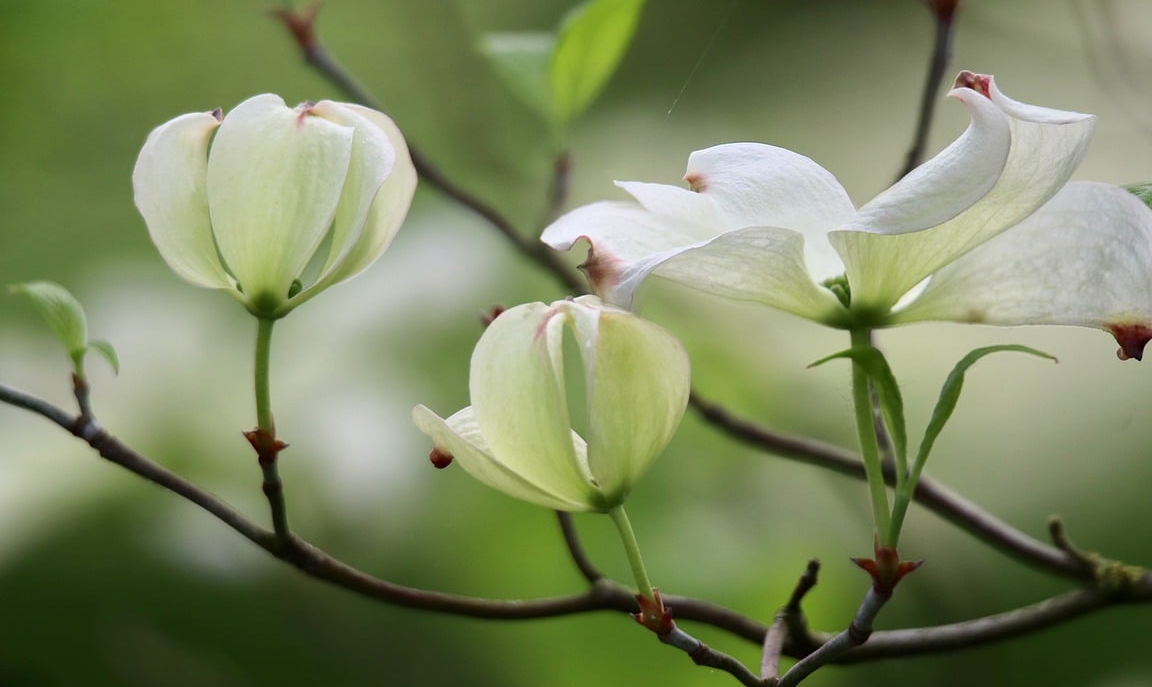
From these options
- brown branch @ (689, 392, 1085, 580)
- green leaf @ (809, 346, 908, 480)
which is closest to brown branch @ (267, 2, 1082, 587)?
brown branch @ (689, 392, 1085, 580)

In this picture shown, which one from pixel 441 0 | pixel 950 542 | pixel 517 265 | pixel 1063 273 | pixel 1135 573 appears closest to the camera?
pixel 1063 273

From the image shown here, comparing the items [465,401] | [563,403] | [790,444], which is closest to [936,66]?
[790,444]

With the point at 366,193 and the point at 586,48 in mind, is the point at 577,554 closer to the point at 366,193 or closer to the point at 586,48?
the point at 366,193

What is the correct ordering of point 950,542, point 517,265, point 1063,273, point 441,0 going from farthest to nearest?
point 441,0 → point 517,265 → point 950,542 → point 1063,273

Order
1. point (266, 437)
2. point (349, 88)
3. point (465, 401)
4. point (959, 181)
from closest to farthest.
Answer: point (959, 181), point (266, 437), point (349, 88), point (465, 401)

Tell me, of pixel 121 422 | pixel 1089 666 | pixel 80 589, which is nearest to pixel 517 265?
pixel 121 422

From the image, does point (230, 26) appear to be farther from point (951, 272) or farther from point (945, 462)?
point (951, 272)

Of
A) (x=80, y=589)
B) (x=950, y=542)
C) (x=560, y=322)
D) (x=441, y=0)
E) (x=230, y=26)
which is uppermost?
(x=560, y=322)

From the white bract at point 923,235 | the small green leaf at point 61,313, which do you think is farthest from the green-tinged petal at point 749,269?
the small green leaf at point 61,313
